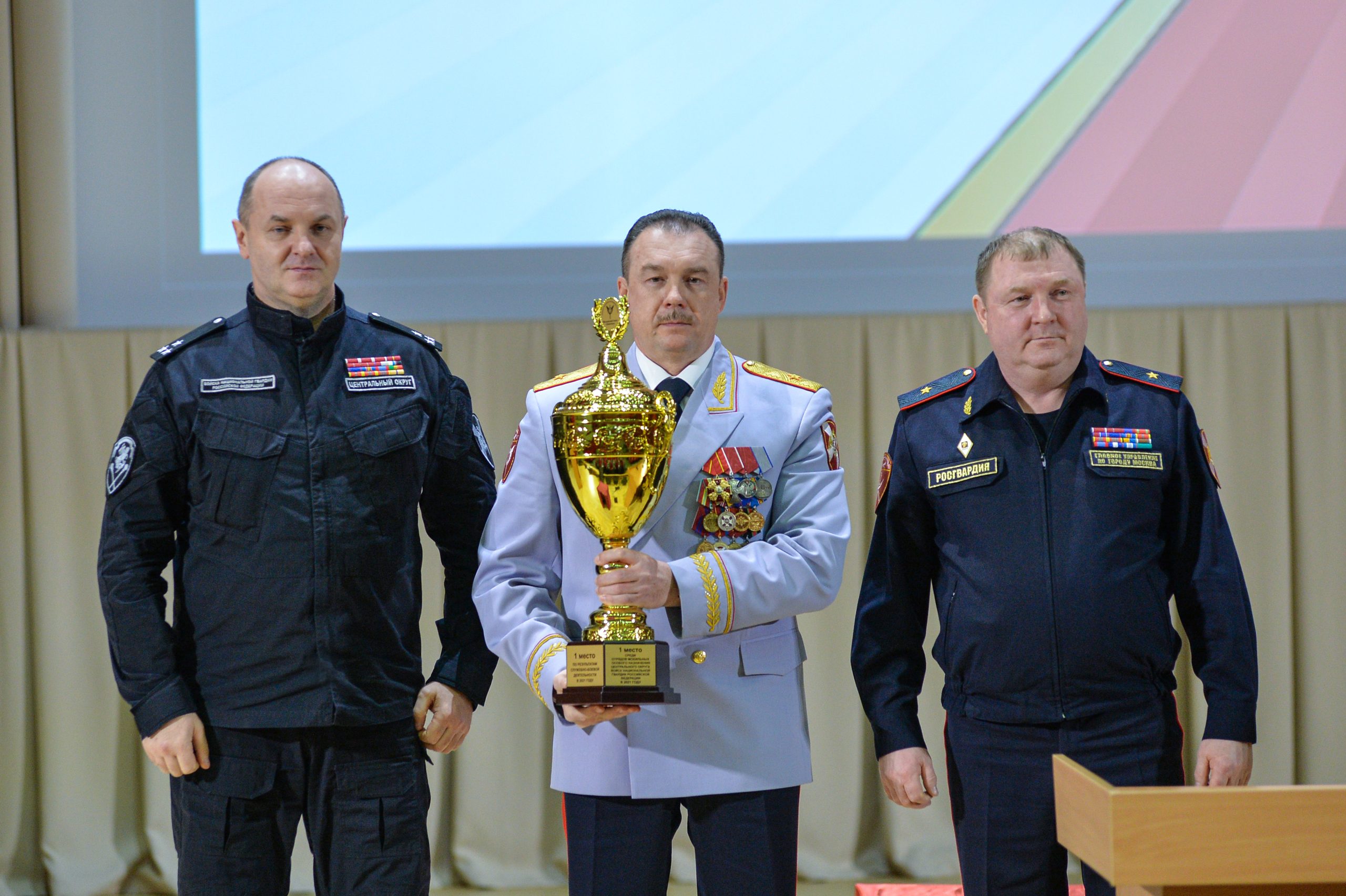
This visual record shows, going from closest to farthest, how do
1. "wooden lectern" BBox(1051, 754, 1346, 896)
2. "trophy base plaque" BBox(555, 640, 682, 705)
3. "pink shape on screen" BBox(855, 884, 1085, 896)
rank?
"wooden lectern" BBox(1051, 754, 1346, 896) < "trophy base plaque" BBox(555, 640, 682, 705) < "pink shape on screen" BBox(855, 884, 1085, 896)

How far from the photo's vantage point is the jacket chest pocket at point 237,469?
191 cm

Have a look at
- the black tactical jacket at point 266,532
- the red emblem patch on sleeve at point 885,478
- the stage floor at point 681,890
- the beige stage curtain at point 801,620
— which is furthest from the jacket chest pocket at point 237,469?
the stage floor at point 681,890

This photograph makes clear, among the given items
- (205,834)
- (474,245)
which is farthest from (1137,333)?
(205,834)

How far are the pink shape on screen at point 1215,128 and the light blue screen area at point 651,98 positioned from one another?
263mm

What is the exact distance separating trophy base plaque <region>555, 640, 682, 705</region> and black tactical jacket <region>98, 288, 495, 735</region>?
1.46 feet

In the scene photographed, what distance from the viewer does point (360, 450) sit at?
76.6 inches

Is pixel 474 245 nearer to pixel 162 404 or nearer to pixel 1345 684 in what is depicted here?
pixel 162 404

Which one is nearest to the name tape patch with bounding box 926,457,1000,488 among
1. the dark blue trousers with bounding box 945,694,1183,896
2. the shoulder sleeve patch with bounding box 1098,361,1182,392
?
the shoulder sleeve patch with bounding box 1098,361,1182,392

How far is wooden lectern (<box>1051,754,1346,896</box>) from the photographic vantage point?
1150 mm

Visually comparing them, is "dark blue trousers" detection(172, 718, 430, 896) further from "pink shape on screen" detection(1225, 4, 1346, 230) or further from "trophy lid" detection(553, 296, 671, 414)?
"pink shape on screen" detection(1225, 4, 1346, 230)

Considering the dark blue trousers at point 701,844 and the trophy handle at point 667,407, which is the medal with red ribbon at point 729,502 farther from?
the dark blue trousers at point 701,844

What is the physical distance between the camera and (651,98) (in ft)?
11.9

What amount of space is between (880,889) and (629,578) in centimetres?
177

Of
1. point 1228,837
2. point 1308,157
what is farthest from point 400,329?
point 1308,157
